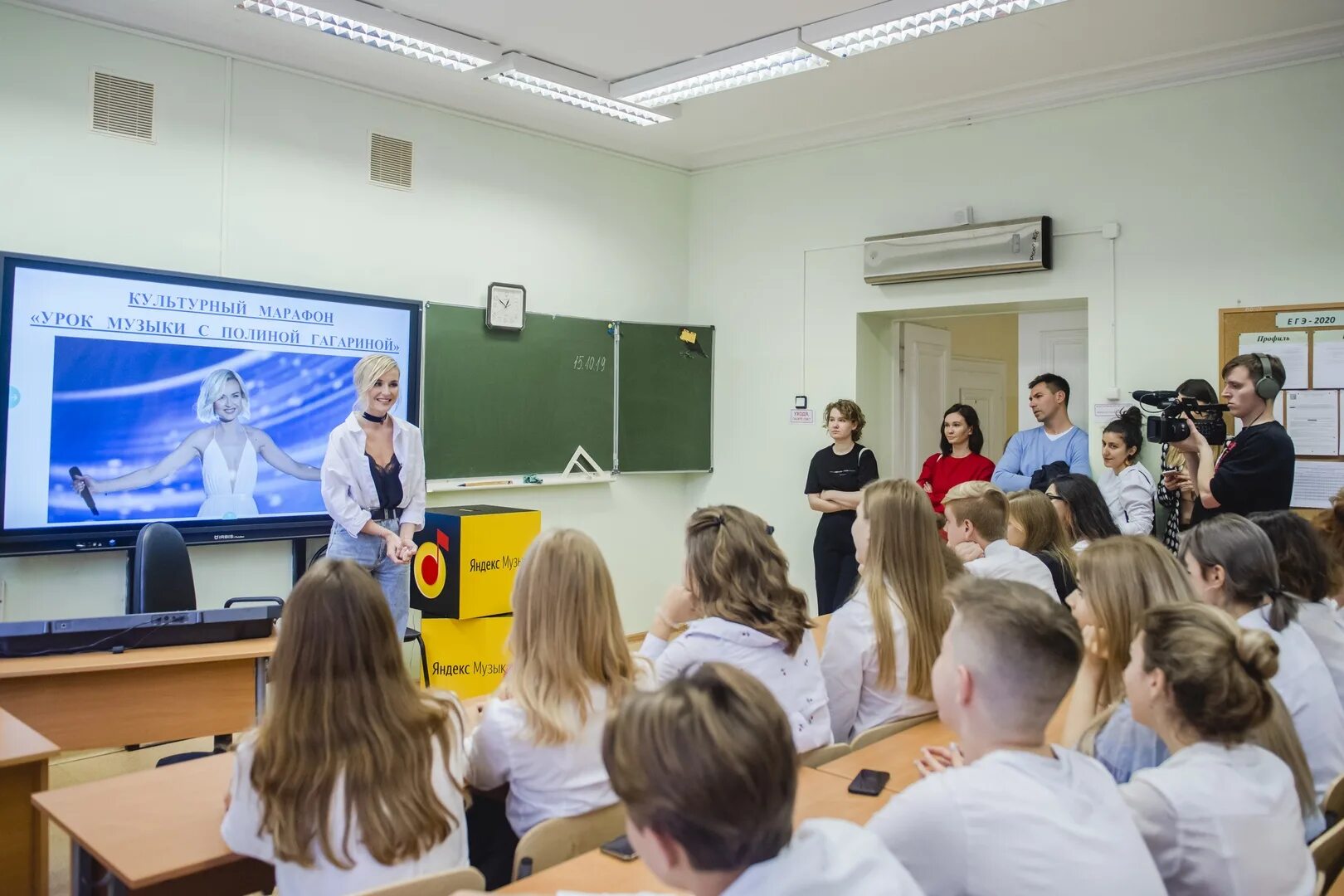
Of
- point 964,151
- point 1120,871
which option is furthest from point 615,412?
point 1120,871

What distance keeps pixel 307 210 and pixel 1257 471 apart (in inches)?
178

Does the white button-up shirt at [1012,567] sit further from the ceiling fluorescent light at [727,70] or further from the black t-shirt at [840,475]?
the ceiling fluorescent light at [727,70]

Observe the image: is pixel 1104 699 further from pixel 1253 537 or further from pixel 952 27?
pixel 952 27

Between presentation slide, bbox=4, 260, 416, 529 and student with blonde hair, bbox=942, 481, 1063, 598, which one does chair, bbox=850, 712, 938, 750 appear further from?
presentation slide, bbox=4, 260, 416, 529

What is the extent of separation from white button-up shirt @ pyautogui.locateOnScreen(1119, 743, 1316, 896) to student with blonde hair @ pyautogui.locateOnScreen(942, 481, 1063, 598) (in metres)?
1.69

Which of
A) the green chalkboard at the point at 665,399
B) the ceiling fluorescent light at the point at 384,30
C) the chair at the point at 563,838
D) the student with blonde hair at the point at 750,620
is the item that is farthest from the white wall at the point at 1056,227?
the chair at the point at 563,838

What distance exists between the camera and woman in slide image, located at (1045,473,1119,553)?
3826 mm

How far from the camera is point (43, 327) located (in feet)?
13.2

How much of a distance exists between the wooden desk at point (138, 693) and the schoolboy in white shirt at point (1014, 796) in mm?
2517

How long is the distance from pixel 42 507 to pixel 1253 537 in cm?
439

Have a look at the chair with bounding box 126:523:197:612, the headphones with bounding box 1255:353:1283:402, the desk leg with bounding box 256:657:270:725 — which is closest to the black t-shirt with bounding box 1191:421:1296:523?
the headphones with bounding box 1255:353:1283:402

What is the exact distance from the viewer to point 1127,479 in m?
4.80

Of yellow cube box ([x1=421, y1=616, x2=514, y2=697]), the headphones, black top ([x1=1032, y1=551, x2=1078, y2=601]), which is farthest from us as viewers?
yellow cube box ([x1=421, y1=616, x2=514, y2=697])

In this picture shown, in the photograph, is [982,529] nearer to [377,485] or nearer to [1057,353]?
[377,485]
